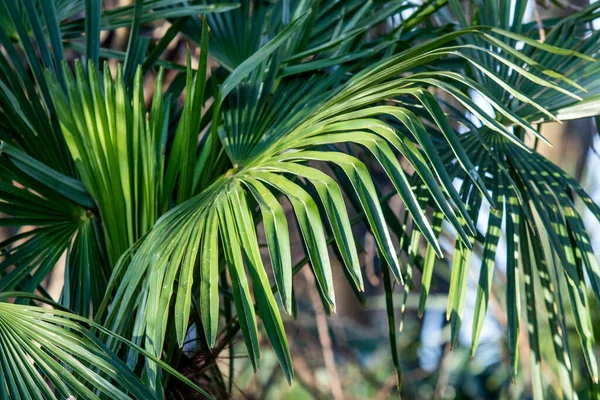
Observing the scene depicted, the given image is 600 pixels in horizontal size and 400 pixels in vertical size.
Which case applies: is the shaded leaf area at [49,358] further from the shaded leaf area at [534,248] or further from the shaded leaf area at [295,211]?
the shaded leaf area at [534,248]

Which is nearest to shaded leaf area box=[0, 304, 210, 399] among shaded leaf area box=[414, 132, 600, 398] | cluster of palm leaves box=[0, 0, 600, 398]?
cluster of palm leaves box=[0, 0, 600, 398]

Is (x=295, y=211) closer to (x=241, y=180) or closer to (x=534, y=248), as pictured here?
(x=241, y=180)

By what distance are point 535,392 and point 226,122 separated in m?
Result: 0.70

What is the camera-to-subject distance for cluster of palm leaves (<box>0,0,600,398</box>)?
848 millimetres

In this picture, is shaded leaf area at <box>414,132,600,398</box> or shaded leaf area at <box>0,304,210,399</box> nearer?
shaded leaf area at <box>0,304,210,399</box>

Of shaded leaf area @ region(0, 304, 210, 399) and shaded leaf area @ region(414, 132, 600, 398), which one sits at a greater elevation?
shaded leaf area @ region(414, 132, 600, 398)

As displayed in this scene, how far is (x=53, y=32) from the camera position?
128 cm

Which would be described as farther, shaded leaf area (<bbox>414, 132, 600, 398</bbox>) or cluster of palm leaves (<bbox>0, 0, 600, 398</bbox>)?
shaded leaf area (<bbox>414, 132, 600, 398</bbox>)

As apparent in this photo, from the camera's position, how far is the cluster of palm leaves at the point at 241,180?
85 centimetres

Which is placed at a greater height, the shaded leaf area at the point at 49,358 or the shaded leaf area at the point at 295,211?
the shaded leaf area at the point at 295,211

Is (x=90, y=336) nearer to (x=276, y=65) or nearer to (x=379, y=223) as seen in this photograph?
(x=379, y=223)

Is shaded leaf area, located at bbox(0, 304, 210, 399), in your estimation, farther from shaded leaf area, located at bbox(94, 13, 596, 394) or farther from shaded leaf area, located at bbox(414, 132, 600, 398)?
shaded leaf area, located at bbox(414, 132, 600, 398)

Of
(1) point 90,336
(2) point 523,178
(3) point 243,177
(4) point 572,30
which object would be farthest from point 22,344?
(4) point 572,30

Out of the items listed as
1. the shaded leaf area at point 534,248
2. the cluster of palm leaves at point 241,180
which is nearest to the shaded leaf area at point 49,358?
the cluster of palm leaves at point 241,180
